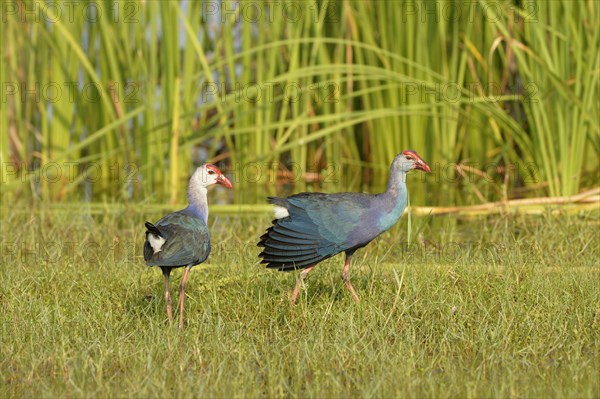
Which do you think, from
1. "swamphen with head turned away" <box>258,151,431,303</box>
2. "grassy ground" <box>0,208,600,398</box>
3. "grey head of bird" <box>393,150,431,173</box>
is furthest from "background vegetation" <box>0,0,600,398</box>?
"grey head of bird" <box>393,150,431,173</box>

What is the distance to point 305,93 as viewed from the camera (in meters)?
9.53

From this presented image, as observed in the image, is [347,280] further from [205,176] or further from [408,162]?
[205,176]

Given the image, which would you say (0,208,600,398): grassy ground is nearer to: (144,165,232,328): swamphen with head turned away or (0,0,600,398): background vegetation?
(0,0,600,398): background vegetation

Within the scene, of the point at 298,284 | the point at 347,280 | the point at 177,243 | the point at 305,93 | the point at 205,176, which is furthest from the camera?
the point at 305,93

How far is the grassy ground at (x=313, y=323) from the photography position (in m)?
4.31

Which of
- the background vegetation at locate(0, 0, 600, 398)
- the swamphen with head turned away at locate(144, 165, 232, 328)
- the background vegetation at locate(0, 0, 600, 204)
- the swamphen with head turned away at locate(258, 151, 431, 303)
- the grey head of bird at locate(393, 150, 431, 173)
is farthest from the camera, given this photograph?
the background vegetation at locate(0, 0, 600, 204)

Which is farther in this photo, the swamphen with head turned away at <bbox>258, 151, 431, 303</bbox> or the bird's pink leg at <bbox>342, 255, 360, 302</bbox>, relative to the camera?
the bird's pink leg at <bbox>342, 255, 360, 302</bbox>

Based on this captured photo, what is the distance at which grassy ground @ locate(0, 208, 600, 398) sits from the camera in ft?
14.1

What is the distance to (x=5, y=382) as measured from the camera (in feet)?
14.5

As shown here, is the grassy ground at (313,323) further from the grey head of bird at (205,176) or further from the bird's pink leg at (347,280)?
the grey head of bird at (205,176)

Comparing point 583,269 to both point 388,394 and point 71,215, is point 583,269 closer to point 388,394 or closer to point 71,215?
point 388,394

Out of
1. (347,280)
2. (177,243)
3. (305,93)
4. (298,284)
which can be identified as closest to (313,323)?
(298,284)

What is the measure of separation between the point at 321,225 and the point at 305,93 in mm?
4326

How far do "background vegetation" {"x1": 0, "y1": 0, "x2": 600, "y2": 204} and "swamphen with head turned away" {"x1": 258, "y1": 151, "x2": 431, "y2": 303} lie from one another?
2609mm
